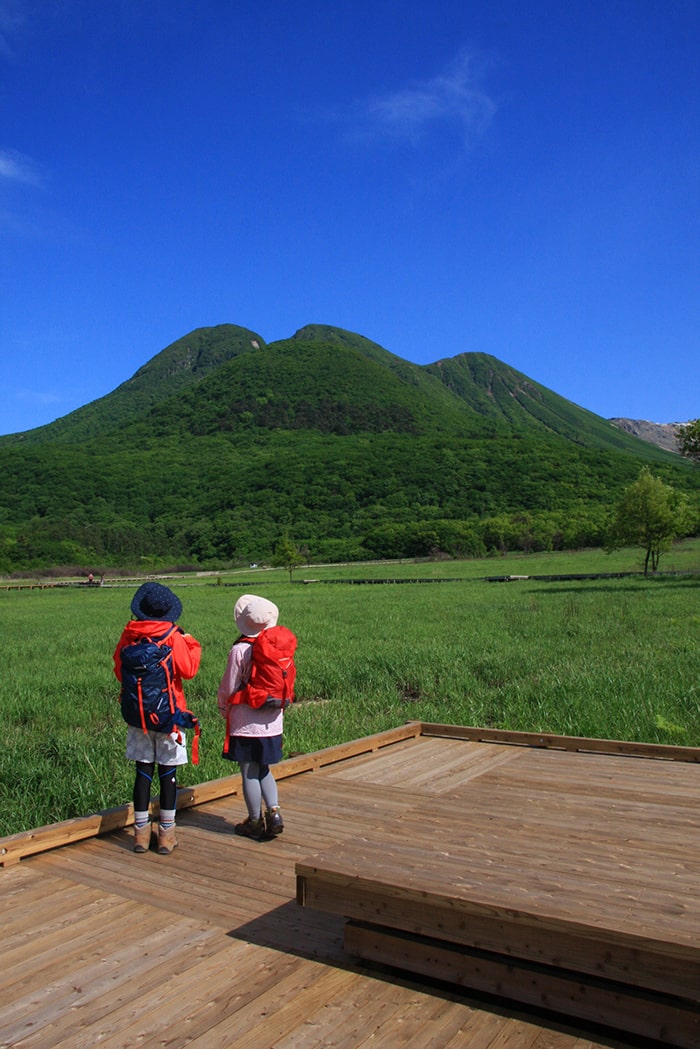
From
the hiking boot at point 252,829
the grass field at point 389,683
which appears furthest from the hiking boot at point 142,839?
the grass field at point 389,683

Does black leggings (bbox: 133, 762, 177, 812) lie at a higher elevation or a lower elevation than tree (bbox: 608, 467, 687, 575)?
lower

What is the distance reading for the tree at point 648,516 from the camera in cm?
4194

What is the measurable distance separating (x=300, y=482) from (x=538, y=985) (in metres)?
120

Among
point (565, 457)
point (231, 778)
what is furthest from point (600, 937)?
point (565, 457)

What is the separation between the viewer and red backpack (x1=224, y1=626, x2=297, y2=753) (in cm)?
→ 496

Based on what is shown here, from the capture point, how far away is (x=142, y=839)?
4.76 meters

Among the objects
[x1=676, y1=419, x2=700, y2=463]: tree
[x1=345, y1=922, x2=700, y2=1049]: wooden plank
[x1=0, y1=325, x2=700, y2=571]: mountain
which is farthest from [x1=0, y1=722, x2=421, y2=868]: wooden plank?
[x1=0, y1=325, x2=700, y2=571]: mountain

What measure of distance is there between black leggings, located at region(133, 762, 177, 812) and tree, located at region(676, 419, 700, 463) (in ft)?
112

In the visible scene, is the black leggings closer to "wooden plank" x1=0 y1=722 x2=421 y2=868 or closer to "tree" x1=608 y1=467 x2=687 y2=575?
"wooden plank" x1=0 y1=722 x2=421 y2=868

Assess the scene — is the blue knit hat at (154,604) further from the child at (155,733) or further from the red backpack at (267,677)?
the red backpack at (267,677)

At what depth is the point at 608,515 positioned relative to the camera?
277 ft

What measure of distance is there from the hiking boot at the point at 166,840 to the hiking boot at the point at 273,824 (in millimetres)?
551

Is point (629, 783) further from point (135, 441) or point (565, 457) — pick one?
point (135, 441)

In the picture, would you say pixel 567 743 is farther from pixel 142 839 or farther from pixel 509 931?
pixel 509 931
